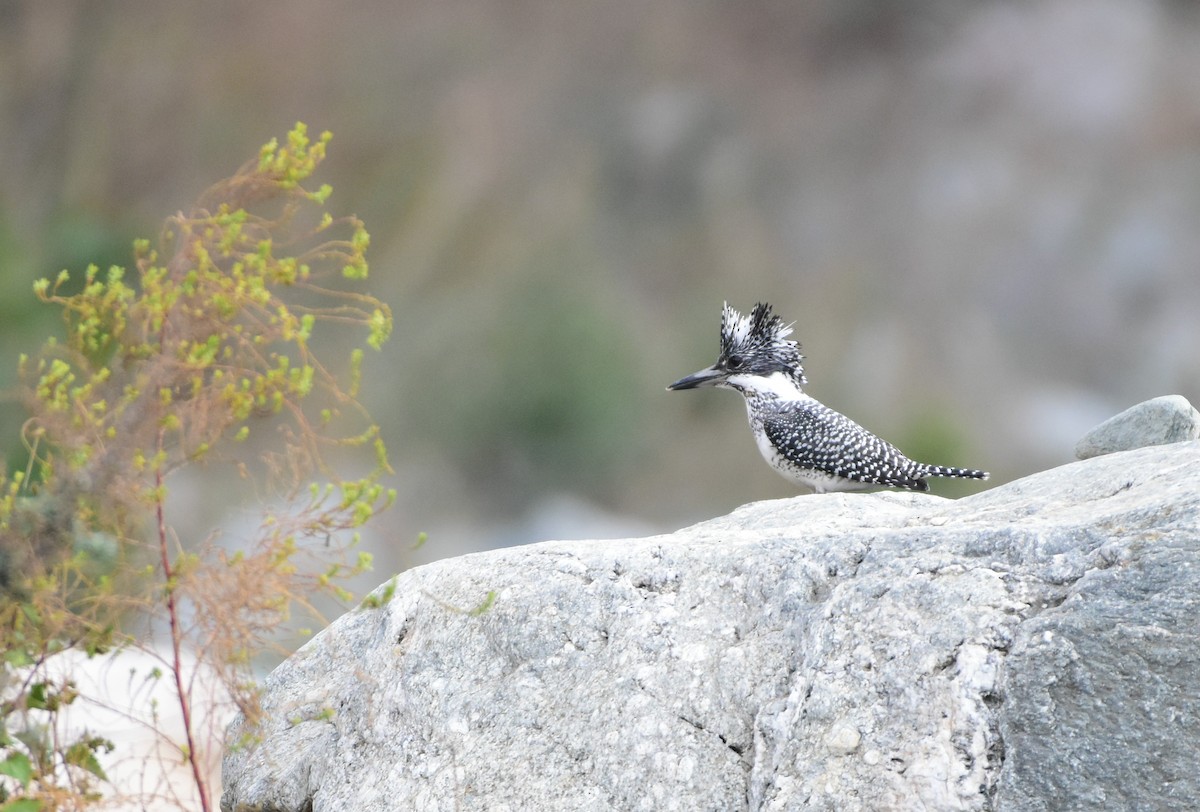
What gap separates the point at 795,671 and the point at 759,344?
2.54m

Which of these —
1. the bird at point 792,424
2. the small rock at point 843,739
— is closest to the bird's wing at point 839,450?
the bird at point 792,424

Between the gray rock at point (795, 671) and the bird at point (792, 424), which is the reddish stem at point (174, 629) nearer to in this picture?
the gray rock at point (795, 671)

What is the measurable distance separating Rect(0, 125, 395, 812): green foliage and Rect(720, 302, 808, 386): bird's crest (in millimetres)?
2612

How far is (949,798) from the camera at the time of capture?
69.4 inches

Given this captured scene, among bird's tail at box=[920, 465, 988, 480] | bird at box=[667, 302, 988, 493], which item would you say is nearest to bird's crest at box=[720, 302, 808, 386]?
bird at box=[667, 302, 988, 493]

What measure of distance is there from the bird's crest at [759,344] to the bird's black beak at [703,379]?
5cm

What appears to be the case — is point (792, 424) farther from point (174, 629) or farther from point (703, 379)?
point (174, 629)

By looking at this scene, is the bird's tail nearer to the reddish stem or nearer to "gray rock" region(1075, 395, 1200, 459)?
"gray rock" region(1075, 395, 1200, 459)

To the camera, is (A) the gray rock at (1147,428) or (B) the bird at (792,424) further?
(B) the bird at (792,424)

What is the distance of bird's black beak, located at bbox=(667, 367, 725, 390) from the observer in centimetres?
441

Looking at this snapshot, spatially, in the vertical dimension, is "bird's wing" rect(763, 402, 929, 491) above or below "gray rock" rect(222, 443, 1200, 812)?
above

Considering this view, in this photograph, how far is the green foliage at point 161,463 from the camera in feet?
5.92

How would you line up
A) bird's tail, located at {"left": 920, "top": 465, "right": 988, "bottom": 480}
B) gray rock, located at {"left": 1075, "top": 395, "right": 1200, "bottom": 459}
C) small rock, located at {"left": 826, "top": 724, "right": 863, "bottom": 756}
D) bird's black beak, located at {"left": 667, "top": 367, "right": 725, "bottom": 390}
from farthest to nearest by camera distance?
bird's black beak, located at {"left": 667, "top": 367, "right": 725, "bottom": 390}, bird's tail, located at {"left": 920, "top": 465, "right": 988, "bottom": 480}, gray rock, located at {"left": 1075, "top": 395, "right": 1200, "bottom": 459}, small rock, located at {"left": 826, "top": 724, "right": 863, "bottom": 756}

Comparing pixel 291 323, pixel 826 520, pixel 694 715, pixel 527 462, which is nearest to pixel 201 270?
pixel 291 323
